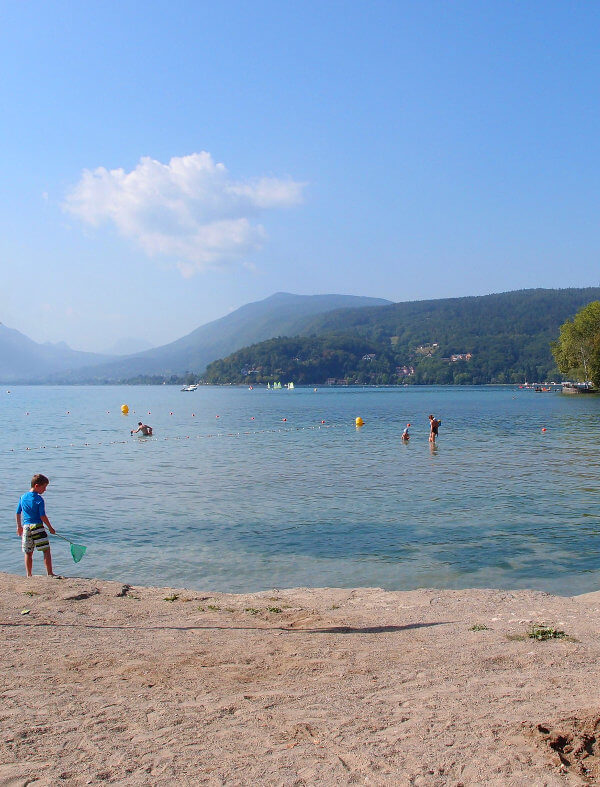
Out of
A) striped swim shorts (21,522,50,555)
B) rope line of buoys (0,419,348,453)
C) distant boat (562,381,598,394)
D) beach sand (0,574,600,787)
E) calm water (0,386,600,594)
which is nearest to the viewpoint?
beach sand (0,574,600,787)

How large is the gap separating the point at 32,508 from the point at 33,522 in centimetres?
34

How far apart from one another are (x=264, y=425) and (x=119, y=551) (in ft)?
156

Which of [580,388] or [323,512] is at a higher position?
[323,512]

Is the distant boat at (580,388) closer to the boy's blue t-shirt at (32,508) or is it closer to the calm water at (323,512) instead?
the calm water at (323,512)

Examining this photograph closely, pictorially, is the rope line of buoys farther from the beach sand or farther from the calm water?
the beach sand

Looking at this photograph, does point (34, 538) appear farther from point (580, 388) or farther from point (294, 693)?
point (580, 388)

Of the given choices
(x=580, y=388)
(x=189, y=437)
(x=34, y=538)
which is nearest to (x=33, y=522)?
(x=34, y=538)

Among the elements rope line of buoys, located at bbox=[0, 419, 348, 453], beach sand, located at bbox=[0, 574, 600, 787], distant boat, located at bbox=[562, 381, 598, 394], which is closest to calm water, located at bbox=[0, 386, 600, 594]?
rope line of buoys, located at bbox=[0, 419, 348, 453]

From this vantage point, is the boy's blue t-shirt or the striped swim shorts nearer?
the boy's blue t-shirt

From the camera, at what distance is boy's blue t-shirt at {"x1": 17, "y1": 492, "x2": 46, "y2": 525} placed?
12.2m

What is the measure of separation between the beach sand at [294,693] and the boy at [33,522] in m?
1.74

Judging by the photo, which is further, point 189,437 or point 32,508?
point 189,437

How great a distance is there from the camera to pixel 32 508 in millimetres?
12289

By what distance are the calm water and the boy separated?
1.83 metres
